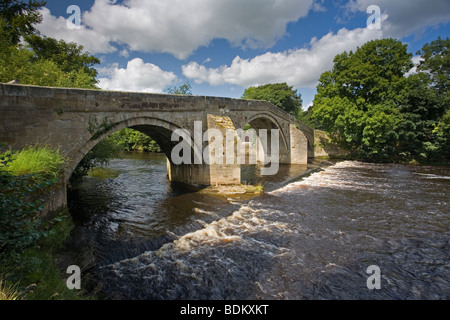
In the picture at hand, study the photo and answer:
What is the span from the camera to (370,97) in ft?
80.5

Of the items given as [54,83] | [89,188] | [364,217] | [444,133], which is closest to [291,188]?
[364,217]

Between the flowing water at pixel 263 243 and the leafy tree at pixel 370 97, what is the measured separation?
35.5 ft

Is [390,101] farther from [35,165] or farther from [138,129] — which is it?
[35,165]

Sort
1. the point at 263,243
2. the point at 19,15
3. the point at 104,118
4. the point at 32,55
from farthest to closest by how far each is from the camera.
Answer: the point at 19,15, the point at 32,55, the point at 104,118, the point at 263,243

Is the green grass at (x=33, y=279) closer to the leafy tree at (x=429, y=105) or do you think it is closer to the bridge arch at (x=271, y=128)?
the bridge arch at (x=271, y=128)

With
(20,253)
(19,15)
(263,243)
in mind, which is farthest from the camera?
(19,15)

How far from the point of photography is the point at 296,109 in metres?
44.4

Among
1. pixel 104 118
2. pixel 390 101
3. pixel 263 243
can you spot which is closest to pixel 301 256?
pixel 263 243

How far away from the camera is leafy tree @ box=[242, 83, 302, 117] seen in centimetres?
4138

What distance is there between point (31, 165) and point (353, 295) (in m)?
7.71

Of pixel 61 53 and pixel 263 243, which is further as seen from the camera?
pixel 61 53

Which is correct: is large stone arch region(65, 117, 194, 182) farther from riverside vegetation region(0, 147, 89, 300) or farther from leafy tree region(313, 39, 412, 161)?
leafy tree region(313, 39, 412, 161)

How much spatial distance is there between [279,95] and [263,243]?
37746 millimetres
